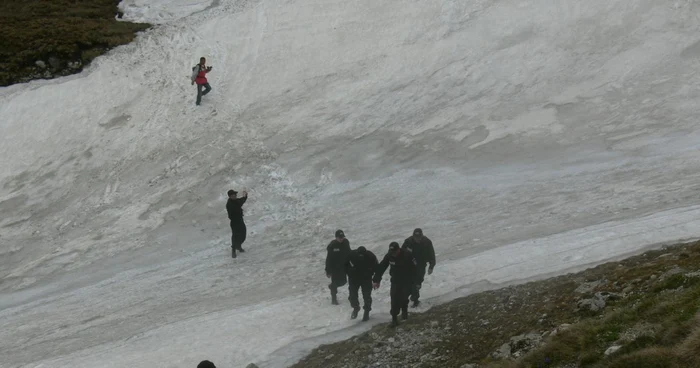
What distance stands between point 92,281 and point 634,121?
15176mm

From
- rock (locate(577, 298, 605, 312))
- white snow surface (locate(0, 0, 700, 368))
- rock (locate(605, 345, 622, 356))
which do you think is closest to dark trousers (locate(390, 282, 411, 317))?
white snow surface (locate(0, 0, 700, 368))

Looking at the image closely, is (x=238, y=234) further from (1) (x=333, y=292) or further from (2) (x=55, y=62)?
(2) (x=55, y=62)

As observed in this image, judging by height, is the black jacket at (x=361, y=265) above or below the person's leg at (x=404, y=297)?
above

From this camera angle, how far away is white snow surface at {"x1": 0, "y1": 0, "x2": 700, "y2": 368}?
16.1 m

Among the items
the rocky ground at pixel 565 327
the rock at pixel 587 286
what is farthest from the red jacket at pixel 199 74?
the rock at pixel 587 286

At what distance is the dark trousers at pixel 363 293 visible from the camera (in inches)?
572

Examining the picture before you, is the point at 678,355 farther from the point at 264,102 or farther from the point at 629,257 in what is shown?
the point at 264,102

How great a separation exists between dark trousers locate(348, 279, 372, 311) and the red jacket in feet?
37.3

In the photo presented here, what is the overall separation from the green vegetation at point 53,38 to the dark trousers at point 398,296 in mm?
17370

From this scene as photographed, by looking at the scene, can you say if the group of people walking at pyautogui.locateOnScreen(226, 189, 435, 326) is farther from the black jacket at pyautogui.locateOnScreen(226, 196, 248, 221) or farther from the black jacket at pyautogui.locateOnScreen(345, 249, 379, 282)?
the black jacket at pyautogui.locateOnScreen(226, 196, 248, 221)

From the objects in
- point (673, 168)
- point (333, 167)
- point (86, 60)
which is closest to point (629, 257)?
point (673, 168)

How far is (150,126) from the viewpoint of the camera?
23641 millimetres

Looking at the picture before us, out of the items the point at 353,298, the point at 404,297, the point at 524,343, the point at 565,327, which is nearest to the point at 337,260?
the point at 353,298

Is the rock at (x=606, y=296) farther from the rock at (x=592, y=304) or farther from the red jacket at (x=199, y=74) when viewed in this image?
the red jacket at (x=199, y=74)
